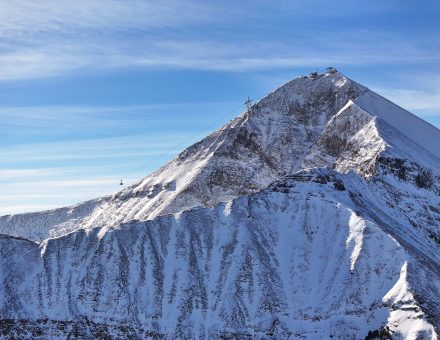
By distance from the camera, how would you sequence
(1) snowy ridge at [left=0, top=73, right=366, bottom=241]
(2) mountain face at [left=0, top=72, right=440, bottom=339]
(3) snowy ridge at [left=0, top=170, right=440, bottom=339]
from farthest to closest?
(1) snowy ridge at [left=0, top=73, right=366, bottom=241] < (3) snowy ridge at [left=0, top=170, right=440, bottom=339] < (2) mountain face at [left=0, top=72, right=440, bottom=339]

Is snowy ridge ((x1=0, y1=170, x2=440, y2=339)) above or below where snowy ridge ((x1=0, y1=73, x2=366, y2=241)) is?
below

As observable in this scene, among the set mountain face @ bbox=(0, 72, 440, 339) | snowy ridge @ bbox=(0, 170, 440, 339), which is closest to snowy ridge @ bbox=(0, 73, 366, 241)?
mountain face @ bbox=(0, 72, 440, 339)

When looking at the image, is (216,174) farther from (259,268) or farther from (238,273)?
(238,273)

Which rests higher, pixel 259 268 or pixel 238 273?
pixel 259 268

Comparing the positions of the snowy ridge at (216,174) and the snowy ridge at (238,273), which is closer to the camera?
the snowy ridge at (238,273)

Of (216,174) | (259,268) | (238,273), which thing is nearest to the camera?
(238,273)

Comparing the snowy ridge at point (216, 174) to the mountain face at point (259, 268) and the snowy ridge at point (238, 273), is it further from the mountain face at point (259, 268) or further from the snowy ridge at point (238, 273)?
the snowy ridge at point (238, 273)

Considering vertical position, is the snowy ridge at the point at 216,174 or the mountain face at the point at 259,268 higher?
the snowy ridge at the point at 216,174

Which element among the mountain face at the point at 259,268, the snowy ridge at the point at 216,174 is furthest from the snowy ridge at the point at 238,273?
the snowy ridge at the point at 216,174

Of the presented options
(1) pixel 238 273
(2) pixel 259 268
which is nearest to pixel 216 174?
(2) pixel 259 268

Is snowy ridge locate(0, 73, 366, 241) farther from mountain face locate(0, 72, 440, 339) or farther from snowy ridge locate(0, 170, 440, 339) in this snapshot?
snowy ridge locate(0, 170, 440, 339)

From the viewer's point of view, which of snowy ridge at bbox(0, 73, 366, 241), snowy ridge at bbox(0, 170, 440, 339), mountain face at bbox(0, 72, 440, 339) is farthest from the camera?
snowy ridge at bbox(0, 73, 366, 241)

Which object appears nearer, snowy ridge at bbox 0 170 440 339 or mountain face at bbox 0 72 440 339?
mountain face at bbox 0 72 440 339

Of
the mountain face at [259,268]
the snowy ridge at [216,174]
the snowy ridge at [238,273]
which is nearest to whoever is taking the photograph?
the mountain face at [259,268]
